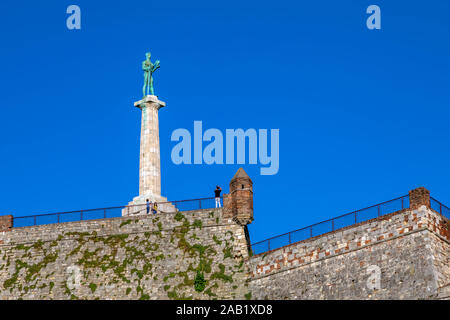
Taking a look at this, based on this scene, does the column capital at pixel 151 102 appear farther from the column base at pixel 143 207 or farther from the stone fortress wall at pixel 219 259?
the stone fortress wall at pixel 219 259

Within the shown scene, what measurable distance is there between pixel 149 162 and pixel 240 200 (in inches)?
434

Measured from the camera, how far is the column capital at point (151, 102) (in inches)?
2992

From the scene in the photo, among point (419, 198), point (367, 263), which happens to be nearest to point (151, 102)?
point (367, 263)

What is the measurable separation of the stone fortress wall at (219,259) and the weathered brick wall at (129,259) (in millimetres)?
69

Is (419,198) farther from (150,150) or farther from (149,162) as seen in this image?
(150,150)

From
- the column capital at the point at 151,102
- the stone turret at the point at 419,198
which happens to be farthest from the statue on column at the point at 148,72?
the stone turret at the point at 419,198

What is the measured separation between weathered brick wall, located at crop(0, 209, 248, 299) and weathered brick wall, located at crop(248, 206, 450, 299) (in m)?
2.79

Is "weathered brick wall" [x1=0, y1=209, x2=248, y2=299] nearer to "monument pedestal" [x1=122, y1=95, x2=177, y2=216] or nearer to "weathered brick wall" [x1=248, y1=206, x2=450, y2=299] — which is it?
"weathered brick wall" [x1=248, y1=206, x2=450, y2=299]

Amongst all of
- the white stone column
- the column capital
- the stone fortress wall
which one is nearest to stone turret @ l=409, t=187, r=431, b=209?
the stone fortress wall

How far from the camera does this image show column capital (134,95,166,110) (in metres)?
76.0

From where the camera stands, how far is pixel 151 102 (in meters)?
76.0

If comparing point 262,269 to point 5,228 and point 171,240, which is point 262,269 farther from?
point 5,228

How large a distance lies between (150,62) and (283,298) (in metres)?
25.4
